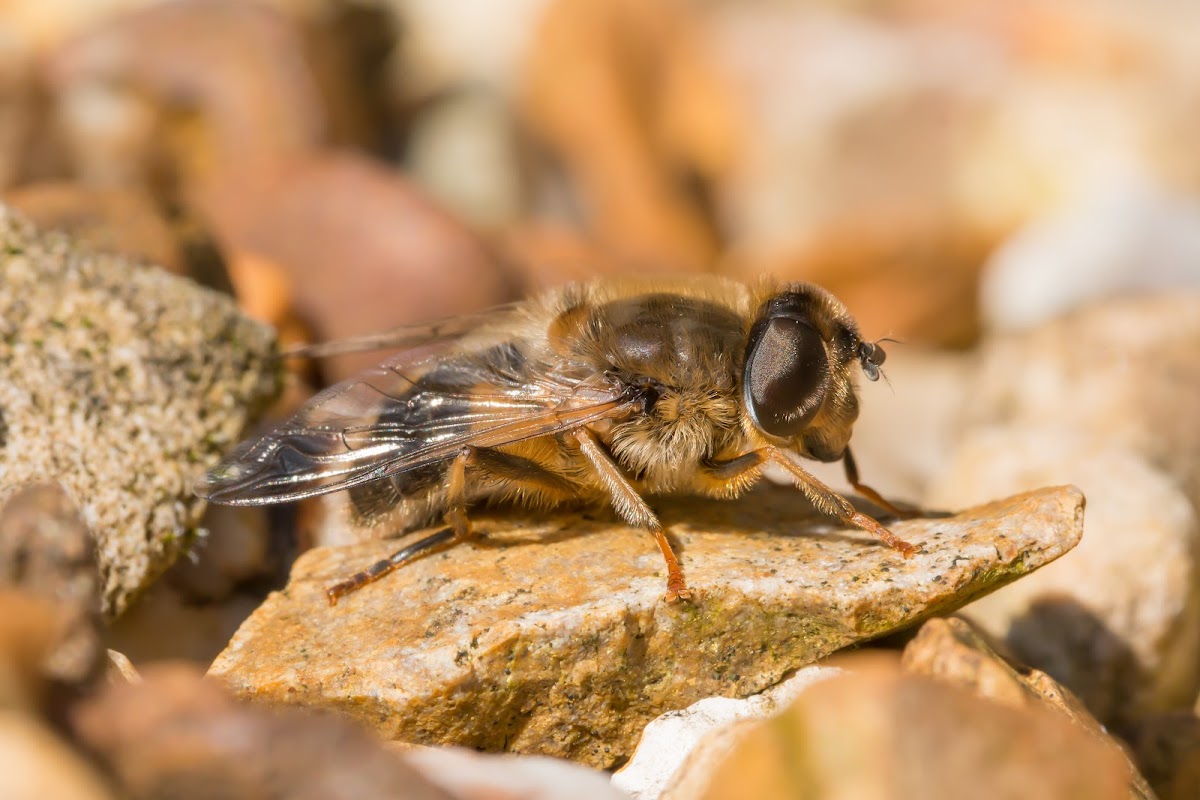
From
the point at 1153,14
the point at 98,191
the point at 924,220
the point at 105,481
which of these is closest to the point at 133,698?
the point at 105,481

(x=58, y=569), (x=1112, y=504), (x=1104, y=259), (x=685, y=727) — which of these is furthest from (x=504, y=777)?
(x=1104, y=259)

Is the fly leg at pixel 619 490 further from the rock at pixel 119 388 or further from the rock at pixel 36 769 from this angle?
the rock at pixel 36 769

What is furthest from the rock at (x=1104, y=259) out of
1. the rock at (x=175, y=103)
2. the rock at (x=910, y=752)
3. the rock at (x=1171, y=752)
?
the rock at (x=175, y=103)

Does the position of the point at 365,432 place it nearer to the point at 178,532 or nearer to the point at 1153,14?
the point at 178,532

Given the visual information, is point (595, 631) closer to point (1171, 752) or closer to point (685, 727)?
point (685, 727)

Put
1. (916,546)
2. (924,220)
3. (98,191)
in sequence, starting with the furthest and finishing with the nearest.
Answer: (924,220)
(98,191)
(916,546)
